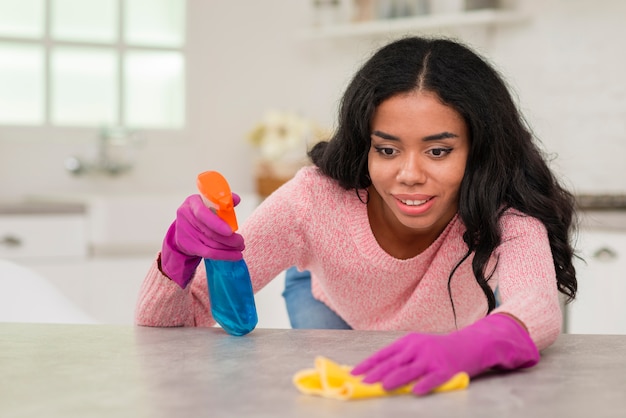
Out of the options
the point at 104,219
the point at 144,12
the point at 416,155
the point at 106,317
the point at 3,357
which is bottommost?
the point at 106,317

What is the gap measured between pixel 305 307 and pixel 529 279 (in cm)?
78

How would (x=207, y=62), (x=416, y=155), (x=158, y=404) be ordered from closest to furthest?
(x=158, y=404) < (x=416, y=155) < (x=207, y=62)

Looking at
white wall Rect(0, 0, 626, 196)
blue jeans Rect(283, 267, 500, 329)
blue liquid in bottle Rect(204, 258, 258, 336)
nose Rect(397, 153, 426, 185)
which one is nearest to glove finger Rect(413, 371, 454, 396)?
blue liquid in bottle Rect(204, 258, 258, 336)

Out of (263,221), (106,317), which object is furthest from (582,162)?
(263,221)

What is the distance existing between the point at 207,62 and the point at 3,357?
285 centimetres

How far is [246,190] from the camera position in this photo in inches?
151

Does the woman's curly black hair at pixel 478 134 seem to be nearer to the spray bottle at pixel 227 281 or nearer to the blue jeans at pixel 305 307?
the spray bottle at pixel 227 281

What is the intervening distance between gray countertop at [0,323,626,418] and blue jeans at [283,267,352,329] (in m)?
0.67

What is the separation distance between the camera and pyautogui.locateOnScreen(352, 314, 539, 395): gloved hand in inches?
34.3

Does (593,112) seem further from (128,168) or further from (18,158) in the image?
(18,158)

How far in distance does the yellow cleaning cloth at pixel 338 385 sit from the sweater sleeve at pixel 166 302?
50cm

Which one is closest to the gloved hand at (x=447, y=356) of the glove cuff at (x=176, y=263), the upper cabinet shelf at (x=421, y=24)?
the glove cuff at (x=176, y=263)

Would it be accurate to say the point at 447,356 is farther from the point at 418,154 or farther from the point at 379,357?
the point at 418,154

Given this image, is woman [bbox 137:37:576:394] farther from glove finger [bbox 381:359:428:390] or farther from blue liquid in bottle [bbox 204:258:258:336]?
glove finger [bbox 381:359:428:390]
